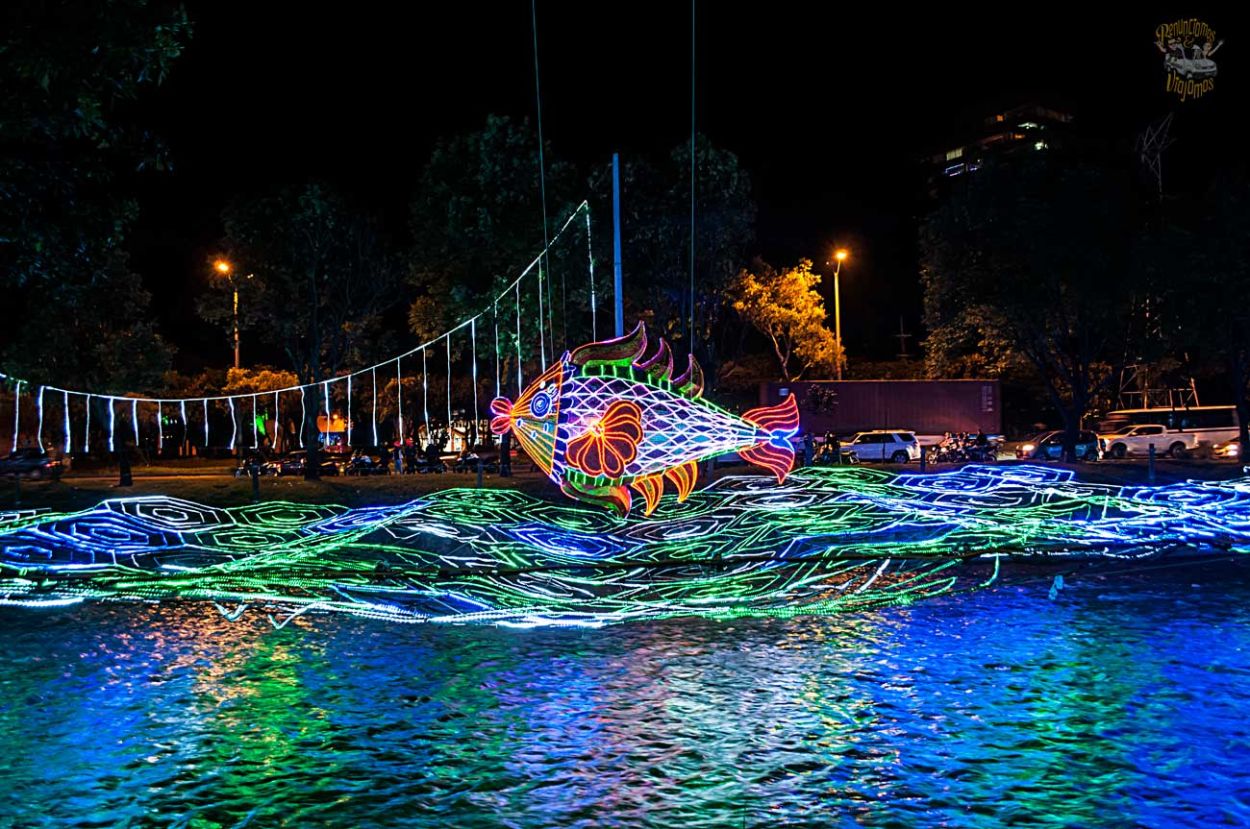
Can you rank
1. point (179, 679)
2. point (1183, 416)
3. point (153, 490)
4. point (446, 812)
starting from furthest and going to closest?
point (1183, 416) < point (153, 490) < point (179, 679) < point (446, 812)

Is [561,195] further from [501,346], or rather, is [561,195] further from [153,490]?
[153,490]

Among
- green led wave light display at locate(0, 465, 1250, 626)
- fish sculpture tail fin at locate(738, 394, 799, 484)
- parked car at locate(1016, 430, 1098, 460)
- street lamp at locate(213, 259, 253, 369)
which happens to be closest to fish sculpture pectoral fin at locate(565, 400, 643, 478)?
green led wave light display at locate(0, 465, 1250, 626)

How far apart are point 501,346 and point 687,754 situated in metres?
28.6

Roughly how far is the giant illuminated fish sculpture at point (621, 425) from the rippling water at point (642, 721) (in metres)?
7.84

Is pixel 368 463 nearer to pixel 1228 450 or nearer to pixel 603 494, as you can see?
pixel 603 494

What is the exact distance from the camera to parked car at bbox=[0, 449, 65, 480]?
45.5 meters

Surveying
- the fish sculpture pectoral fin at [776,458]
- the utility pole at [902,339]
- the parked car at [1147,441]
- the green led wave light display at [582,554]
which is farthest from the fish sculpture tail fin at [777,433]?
the utility pole at [902,339]

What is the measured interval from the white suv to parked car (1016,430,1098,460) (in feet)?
12.8

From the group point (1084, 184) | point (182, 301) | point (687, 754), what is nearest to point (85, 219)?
point (687, 754)

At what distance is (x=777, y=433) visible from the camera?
21.0 m

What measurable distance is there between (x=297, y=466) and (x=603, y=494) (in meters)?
25.8

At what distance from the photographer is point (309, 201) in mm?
36781

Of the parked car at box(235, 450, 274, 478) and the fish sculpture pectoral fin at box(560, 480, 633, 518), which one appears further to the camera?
the parked car at box(235, 450, 274, 478)

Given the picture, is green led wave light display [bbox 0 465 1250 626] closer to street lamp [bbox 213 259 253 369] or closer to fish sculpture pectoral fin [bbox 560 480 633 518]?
fish sculpture pectoral fin [bbox 560 480 633 518]
